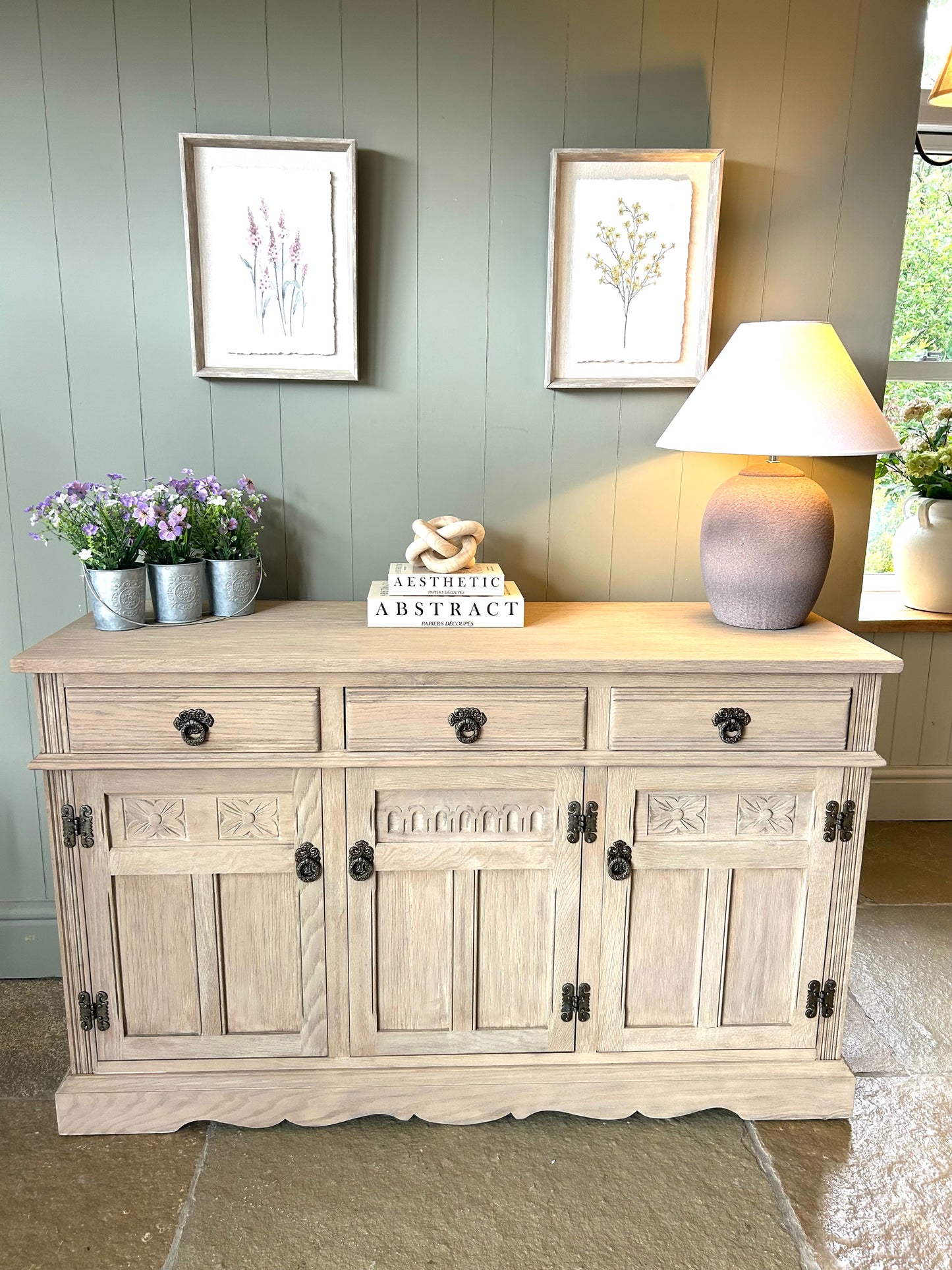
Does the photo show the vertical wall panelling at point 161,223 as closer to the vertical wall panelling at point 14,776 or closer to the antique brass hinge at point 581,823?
the vertical wall panelling at point 14,776

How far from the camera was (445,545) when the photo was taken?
192 centimetres

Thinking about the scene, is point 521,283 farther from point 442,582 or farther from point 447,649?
point 447,649

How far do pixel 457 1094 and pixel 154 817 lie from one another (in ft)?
2.71

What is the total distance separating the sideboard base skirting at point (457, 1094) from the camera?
1.81 meters

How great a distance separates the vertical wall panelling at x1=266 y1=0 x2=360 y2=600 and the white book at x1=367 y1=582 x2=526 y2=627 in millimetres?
329

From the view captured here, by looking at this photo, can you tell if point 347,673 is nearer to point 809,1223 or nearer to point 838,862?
point 838,862

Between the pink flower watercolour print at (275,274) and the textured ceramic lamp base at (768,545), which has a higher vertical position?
the pink flower watercolour print at (275,274)

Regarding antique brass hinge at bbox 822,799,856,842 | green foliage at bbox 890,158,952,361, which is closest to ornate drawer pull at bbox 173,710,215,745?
antique brass hinge at bbox 822,799,856,842

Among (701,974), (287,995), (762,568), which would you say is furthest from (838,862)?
(287,995)

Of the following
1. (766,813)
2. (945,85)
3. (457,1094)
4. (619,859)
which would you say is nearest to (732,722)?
(766,813)

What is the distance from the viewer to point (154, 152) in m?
1.96

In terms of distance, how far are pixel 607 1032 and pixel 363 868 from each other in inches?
24.1

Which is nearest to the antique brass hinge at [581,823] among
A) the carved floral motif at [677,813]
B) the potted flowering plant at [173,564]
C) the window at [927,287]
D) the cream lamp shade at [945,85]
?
the carved floral motif at [677,813]

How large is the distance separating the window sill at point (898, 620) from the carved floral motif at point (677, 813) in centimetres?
146
